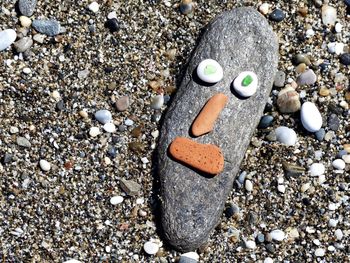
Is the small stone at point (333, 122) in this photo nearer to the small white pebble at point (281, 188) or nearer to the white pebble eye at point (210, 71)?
the small white pebble at point (281, 188)

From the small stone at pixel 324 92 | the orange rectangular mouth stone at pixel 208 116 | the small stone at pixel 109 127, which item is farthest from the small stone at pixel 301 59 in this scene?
the small stone at pixel 109 127

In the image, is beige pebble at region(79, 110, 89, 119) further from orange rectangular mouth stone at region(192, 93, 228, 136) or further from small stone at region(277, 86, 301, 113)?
small stone at region(277, 86, 301, 113)

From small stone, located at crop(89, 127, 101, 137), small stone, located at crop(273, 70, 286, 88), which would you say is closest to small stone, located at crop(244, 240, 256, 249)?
small stone, located at crop(273, 70, 286, 88)

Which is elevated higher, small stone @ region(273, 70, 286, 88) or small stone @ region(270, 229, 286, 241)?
small stone @ region(273, 70, 286, 88)

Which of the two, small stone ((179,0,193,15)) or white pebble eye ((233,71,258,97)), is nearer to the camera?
white pebble eye ((233,71,258,97))

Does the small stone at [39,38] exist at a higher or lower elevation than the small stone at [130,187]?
higher

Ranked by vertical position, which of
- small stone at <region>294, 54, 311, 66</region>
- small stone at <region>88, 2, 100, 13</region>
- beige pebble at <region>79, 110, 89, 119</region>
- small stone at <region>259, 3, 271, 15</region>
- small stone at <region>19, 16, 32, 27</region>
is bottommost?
beige pebble at <region>79, 110, 89, 119</region>
